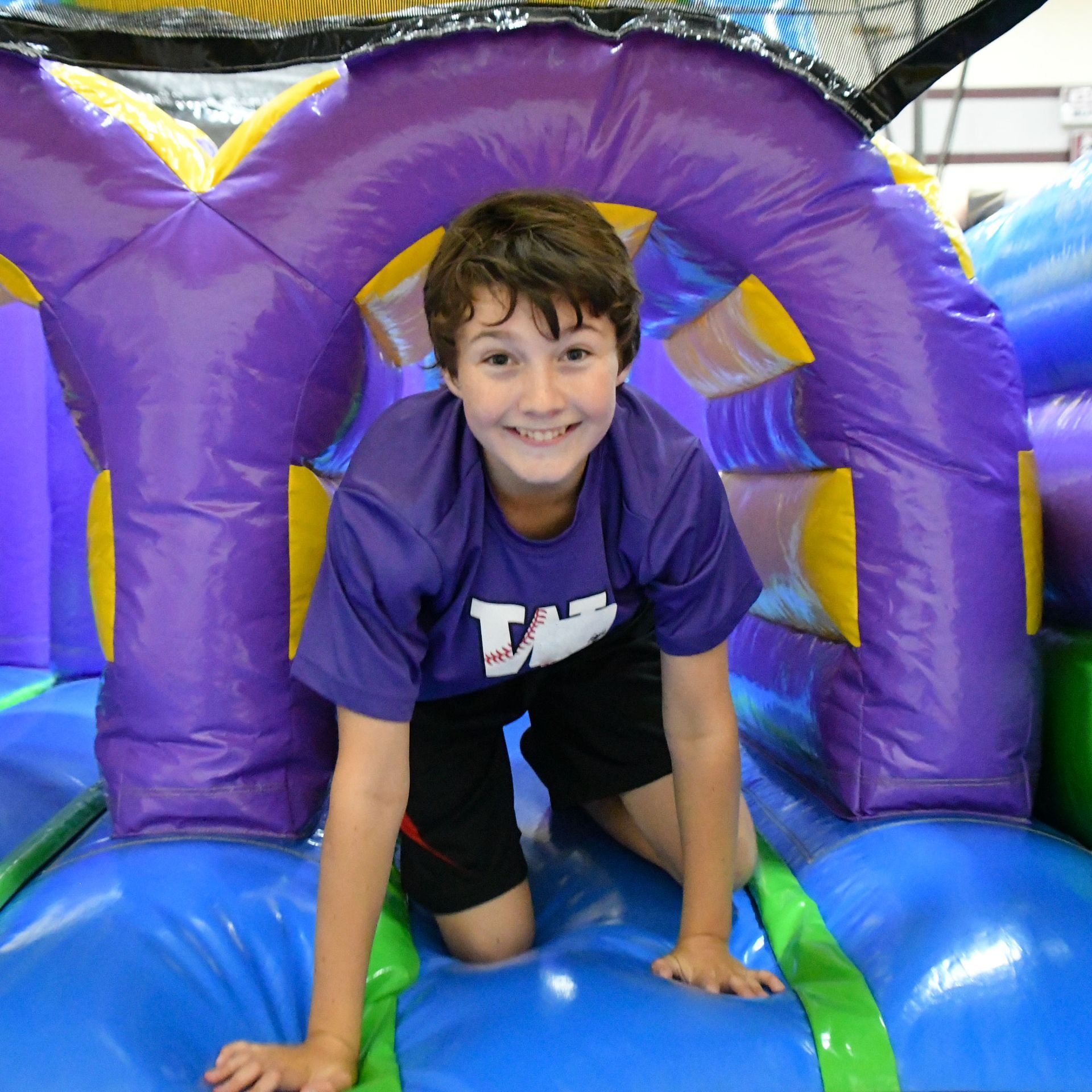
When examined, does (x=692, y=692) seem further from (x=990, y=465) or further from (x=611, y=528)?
(x=990, y=465)

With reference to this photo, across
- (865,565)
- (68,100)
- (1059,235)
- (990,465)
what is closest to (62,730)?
(68,100)

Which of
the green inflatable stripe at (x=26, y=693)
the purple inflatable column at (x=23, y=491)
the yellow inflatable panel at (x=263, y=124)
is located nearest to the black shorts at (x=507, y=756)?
the yellow inflatable panel at (x=263, y=124)

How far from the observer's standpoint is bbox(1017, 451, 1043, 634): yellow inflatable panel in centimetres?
115

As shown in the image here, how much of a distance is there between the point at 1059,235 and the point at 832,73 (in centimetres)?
43

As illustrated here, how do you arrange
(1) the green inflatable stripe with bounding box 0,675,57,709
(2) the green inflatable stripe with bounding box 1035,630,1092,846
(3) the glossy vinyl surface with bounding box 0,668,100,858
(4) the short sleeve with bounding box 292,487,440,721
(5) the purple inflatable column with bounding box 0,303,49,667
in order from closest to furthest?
1. (4) the short sleeve with bounding box 292,487,440,721
2. (2) the green inflatable stripe with bounding box 1035,630,1092,846
3. (3) the glossy vinyl surface with bounding box 0,668,100,858
4. (1) the green inflatable stripe with bounding box 0,675,57,709
5. (5) the purple inflatable column with bounding box 0,303,49,667

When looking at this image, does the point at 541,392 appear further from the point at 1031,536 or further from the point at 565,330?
the point at 1031,536

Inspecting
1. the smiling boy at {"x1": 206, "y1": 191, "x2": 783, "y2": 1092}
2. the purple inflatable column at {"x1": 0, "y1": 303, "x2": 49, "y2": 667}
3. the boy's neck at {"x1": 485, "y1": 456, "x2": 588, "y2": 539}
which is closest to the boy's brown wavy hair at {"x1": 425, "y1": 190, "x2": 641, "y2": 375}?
the smiling boy at {"x1": 206, "y1": 191, "x2": 783, "y2": 1092}

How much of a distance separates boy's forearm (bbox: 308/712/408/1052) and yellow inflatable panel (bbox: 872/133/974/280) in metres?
0.81

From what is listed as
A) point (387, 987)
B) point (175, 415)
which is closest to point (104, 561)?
point (175, 415)

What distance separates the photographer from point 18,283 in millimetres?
1164

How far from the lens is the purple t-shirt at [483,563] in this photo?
880mm

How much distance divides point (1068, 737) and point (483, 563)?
27.4 inches

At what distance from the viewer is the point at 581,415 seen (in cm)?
87

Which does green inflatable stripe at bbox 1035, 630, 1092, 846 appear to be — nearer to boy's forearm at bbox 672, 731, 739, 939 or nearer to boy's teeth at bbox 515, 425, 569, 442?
boy's forearm at bbox 672, 731, 739, 939
